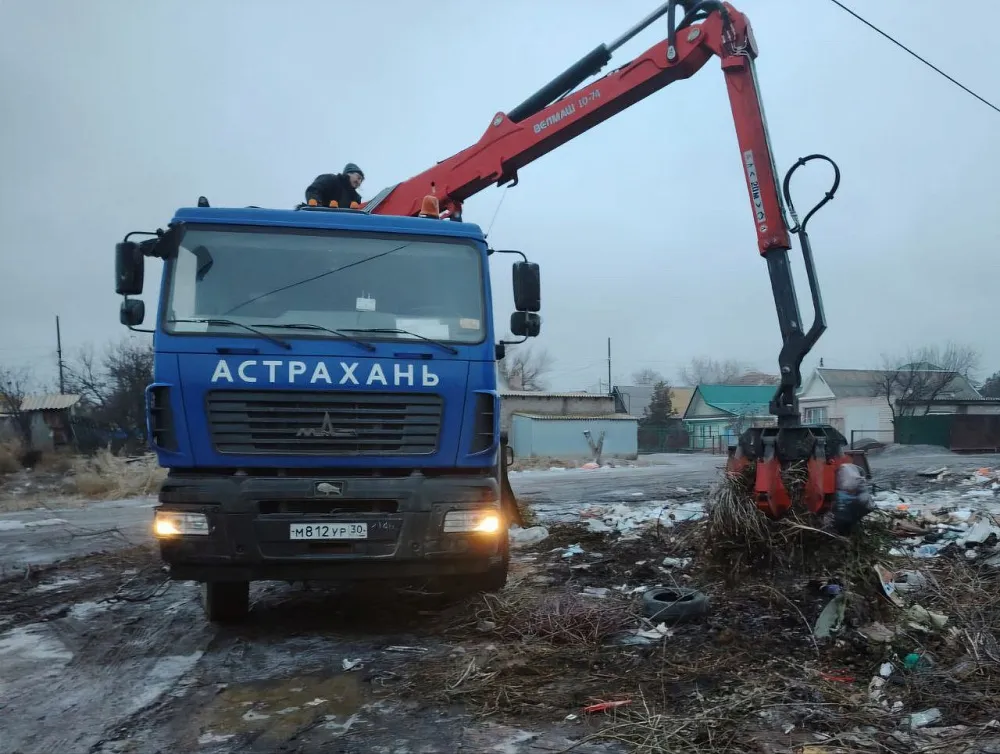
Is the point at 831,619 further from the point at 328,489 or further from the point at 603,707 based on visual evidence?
the point at 328,489

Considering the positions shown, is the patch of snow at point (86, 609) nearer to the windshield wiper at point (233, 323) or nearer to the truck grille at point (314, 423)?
the truck grille at point (314, 423)

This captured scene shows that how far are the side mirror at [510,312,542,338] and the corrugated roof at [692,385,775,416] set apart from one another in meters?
46.1

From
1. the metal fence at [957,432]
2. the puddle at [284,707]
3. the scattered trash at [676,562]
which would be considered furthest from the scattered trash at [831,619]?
the metal fence at [957,432]

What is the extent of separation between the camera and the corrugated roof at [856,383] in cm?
4544

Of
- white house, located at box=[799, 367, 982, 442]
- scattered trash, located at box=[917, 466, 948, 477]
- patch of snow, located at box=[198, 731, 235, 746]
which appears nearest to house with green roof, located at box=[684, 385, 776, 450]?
white house, located at box=[799, 367, 982, 442]

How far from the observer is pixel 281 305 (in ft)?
16.9

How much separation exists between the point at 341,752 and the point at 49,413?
32.5 meters

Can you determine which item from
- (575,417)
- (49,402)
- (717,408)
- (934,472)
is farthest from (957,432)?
(49,402)

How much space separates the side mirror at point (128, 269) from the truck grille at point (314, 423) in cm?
124

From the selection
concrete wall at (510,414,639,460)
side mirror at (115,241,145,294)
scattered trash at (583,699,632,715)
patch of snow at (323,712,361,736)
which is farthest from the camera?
concrete wall at (510,414,639,460)

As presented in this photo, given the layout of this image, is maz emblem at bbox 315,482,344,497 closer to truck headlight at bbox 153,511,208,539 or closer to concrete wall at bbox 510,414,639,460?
truck headlight at bbox 153,511,208,539

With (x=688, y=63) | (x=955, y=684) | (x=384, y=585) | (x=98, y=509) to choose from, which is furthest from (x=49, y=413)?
(x=955, y=684)

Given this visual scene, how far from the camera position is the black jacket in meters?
6.93

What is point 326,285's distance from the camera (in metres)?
5.29
